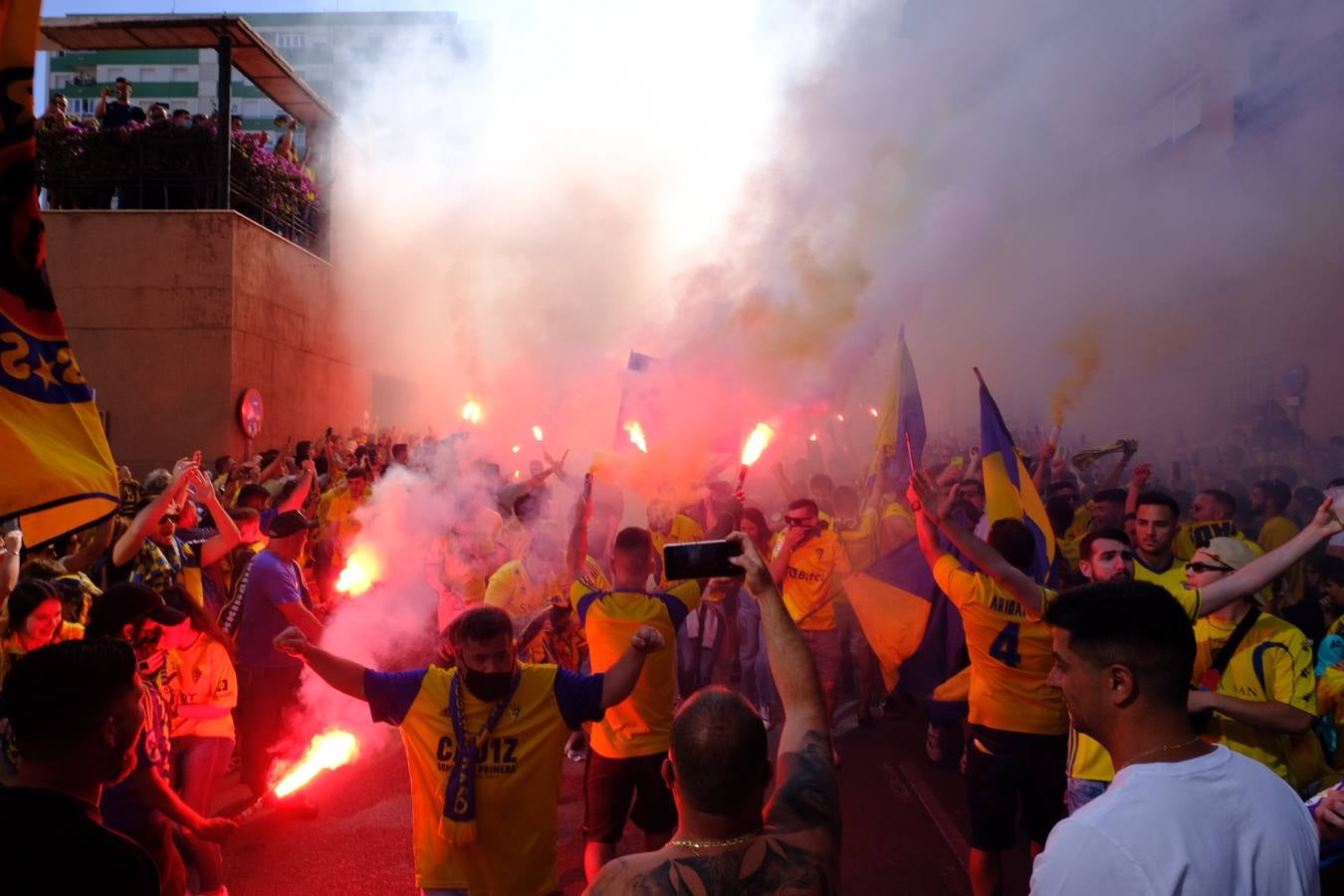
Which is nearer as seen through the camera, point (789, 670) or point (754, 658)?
point (789, 670)

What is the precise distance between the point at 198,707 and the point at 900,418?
589 centimetres

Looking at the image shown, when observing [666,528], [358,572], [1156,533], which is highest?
[1156,533]

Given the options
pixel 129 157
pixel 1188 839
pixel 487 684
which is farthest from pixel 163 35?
pixel 1188 839

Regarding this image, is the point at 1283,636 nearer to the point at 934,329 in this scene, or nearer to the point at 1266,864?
the point at 1266,864

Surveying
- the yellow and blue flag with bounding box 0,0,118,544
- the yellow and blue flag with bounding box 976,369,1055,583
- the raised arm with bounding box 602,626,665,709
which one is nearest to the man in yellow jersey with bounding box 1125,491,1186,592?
the yellow and blue flag with bounding box 976,369,1055,583

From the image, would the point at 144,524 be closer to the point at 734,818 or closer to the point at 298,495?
the point at 298,495

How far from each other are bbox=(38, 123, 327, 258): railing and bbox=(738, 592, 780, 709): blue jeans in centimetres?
1065

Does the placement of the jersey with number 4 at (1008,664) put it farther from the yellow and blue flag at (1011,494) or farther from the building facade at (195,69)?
the building facade at (195,69)

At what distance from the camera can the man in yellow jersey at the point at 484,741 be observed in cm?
300

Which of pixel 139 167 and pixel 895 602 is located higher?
pixel 139 167

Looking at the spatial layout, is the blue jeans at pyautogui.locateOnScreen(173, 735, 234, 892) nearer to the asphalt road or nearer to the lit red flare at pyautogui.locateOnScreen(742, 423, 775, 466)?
the asphalt road

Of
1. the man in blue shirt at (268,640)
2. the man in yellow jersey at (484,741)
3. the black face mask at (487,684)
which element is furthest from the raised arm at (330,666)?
the man in blue shirt at (268,640)

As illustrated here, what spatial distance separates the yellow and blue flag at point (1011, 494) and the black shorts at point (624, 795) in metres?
2.73

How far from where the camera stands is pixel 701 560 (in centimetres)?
269
